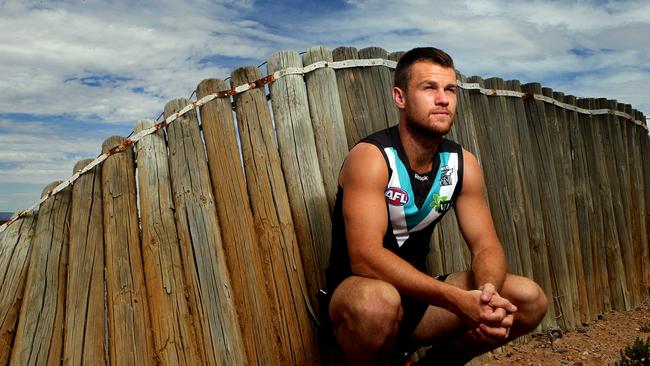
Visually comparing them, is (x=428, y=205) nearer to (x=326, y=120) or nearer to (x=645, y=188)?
(x=326, y=120)

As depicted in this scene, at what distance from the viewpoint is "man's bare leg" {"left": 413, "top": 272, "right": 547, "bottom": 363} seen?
148 inches

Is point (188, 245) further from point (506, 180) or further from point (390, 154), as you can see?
point (506, 180)

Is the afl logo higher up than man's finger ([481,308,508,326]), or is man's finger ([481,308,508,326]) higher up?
the afl logo

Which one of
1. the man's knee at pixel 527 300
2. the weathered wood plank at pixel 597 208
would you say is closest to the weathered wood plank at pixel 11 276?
the man's knee at pixel 527 300

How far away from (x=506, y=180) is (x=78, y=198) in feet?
12.3

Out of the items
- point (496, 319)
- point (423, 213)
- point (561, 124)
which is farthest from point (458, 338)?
point (561, 124)

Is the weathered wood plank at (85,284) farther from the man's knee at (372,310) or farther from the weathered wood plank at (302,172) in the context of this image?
the man's knee at (372,310)

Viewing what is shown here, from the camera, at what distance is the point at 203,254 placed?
12.8 feet

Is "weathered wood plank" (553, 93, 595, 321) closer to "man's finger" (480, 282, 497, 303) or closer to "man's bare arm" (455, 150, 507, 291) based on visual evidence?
"man's bare arm" (455, 150, 507, 291)

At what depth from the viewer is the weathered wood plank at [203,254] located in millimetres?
3887

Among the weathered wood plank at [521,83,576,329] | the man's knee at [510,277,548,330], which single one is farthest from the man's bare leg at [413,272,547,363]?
the weathered wood plank at [521,83,576,329]

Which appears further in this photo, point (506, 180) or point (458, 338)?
point (506, 180)

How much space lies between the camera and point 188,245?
389 cm

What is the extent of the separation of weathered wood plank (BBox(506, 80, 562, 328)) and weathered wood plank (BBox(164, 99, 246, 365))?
3.30 meters
